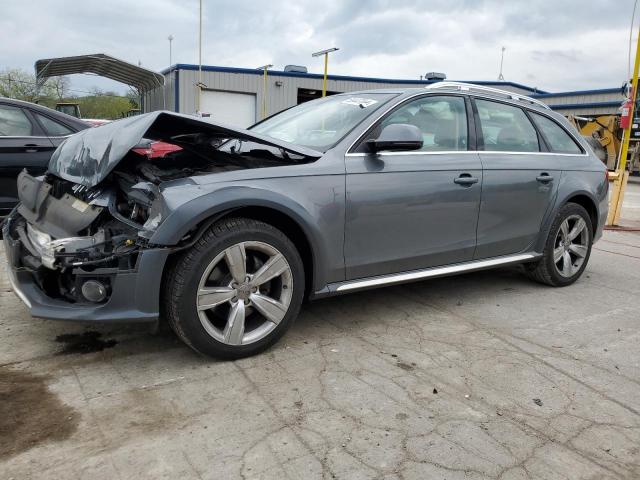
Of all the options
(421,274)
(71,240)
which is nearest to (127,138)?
(71,240)

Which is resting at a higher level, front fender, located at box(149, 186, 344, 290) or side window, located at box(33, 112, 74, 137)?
side window, located at box(33, 112, 74, 137)

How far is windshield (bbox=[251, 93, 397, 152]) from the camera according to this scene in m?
3.51

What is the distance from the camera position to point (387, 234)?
342 centimetres

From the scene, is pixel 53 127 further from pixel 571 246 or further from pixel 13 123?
pixel 571 246

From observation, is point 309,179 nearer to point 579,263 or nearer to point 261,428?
point 261,428

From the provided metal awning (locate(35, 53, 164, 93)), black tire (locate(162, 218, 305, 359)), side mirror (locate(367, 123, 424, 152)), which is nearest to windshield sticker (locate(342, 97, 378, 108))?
side mirror (locate(367, 123, 424, 152))

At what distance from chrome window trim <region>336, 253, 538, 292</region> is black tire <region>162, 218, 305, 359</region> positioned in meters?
0.50

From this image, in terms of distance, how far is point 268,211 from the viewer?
3.01 m

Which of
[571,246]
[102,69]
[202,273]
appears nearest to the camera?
[202,273]

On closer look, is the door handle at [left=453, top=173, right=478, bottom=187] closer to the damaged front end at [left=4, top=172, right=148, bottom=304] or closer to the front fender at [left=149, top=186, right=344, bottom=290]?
the front fender at [left=149, top=186, right=344, bottom=290]

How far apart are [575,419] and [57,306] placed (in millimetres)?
2627

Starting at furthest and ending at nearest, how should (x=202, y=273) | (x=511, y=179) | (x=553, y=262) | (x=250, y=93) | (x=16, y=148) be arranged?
(x=250, y=93), (x=16, y=148), (x=553, y=262), (x=511, y=179), (x=202, y=273)

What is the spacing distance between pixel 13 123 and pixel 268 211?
428 cm

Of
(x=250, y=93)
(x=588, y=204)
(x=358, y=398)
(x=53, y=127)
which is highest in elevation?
(x=250, y=93)
